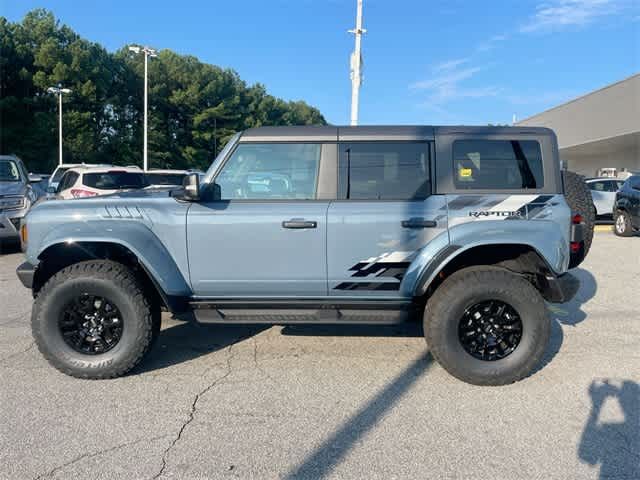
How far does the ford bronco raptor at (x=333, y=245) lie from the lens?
3.62 meters

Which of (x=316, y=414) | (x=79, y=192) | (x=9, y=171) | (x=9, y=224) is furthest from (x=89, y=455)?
(x=9, y=171)

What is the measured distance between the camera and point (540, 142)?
12.4ft

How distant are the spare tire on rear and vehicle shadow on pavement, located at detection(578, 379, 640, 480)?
108 cm

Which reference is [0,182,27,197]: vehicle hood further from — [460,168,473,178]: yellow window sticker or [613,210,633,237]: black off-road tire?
[613,210,633,237]: black off-road tire

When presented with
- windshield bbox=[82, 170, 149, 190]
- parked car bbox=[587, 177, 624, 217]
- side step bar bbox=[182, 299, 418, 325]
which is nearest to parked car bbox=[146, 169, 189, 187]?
windshield bbox=[82, 170, 149, 190]

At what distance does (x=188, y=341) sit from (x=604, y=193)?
589 inches

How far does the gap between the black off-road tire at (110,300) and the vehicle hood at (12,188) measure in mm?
6479

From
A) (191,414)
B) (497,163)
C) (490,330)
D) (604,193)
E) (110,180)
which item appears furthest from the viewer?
(604,193)

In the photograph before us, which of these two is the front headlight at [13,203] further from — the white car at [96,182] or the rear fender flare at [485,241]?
the rear fender flare at [485,241]

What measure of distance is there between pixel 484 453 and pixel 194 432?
5.72 feet

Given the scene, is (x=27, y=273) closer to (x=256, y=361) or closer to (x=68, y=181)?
(x=256, y=361)

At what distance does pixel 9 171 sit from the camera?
9766 millimetres

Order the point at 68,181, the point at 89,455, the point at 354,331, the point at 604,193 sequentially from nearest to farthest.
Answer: the point at 89,455 < the point at 354,331 < the point at 68,181 < the point at 604,193

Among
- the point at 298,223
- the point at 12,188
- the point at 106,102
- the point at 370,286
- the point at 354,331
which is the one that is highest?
the point at 106,102
